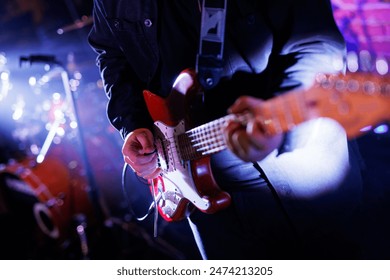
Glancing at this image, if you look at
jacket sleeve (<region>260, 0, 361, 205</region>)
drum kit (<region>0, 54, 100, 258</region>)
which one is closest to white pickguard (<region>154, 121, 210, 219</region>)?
jacket sleeve (<region>260, 0, 361, 205</region>)

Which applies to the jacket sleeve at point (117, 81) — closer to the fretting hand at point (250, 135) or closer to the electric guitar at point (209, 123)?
the electric guitar at point (209, 123)

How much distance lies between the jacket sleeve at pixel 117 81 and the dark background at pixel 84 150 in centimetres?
44

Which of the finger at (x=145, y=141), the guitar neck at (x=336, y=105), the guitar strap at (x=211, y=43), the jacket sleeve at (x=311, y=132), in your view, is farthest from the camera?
the finger at (x=145, y=141)

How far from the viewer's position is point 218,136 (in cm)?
104

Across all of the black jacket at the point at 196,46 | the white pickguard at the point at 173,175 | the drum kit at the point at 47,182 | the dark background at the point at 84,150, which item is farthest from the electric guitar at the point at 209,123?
the drum kit at the point at 47,182

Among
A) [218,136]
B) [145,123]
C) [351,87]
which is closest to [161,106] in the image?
[145,123]

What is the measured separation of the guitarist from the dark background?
0.35 metres

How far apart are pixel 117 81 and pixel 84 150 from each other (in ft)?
4.44

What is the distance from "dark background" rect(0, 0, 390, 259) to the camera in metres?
2.06

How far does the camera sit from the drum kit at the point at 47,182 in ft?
11.1

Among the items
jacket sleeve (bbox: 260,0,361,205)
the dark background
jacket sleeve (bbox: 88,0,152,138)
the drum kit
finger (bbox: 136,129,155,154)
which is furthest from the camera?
the drum kit

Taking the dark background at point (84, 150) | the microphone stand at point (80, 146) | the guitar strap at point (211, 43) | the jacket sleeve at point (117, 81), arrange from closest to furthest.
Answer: the guitar strap at point (211, 43)
the jacket sleeve at point (117, 81)
the dark background at point (84, 150)
the microphone stand at point (80, 146)

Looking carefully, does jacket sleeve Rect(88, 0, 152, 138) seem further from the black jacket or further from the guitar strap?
the guitar strap
